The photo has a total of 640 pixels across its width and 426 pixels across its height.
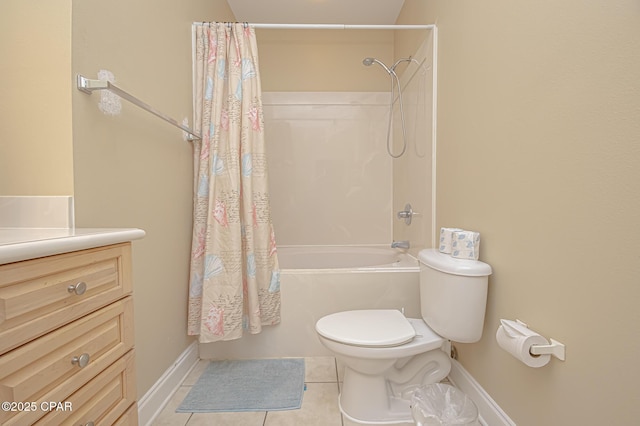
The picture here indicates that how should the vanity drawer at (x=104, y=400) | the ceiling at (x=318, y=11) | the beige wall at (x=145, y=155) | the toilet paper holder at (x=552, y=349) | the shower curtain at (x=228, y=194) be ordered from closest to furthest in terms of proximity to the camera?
the vanity drawer at (x=104, y=400) → the toilet paper holder at (x=552, y=349) → the beige wall at (x=145, y=155) → the shower curtain at (x=228, y=194) → the ceiling at (x=318, y=11)

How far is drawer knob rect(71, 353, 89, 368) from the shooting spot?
2.15 feet

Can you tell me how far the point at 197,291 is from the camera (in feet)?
5.87

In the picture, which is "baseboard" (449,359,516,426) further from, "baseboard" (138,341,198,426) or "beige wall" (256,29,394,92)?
"beige wall" (256,29,394,92)

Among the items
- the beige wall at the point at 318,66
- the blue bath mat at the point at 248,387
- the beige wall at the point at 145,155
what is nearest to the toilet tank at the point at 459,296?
the blue bath mat at the point at 248,387

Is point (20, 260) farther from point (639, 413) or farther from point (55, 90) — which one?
point (639, 413)

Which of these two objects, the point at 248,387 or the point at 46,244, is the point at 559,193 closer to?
the point at 46,244

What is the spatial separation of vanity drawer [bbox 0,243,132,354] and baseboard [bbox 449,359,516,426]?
4.59 ft

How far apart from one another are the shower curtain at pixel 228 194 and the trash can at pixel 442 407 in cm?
92

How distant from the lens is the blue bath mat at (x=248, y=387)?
→ 1.50 metres

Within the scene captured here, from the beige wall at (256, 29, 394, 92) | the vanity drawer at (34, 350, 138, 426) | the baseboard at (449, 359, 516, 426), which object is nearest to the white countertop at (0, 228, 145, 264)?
the vanity drawer at (34, 350, 138, 426)

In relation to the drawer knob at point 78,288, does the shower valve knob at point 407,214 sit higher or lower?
higher

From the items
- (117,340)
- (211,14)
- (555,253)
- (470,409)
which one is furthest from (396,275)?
(211,14)

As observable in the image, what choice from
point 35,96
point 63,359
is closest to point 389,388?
point 63,359

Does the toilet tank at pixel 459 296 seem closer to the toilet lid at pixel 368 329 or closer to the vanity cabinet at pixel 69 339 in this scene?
the toilet lid at pixel 368 329
